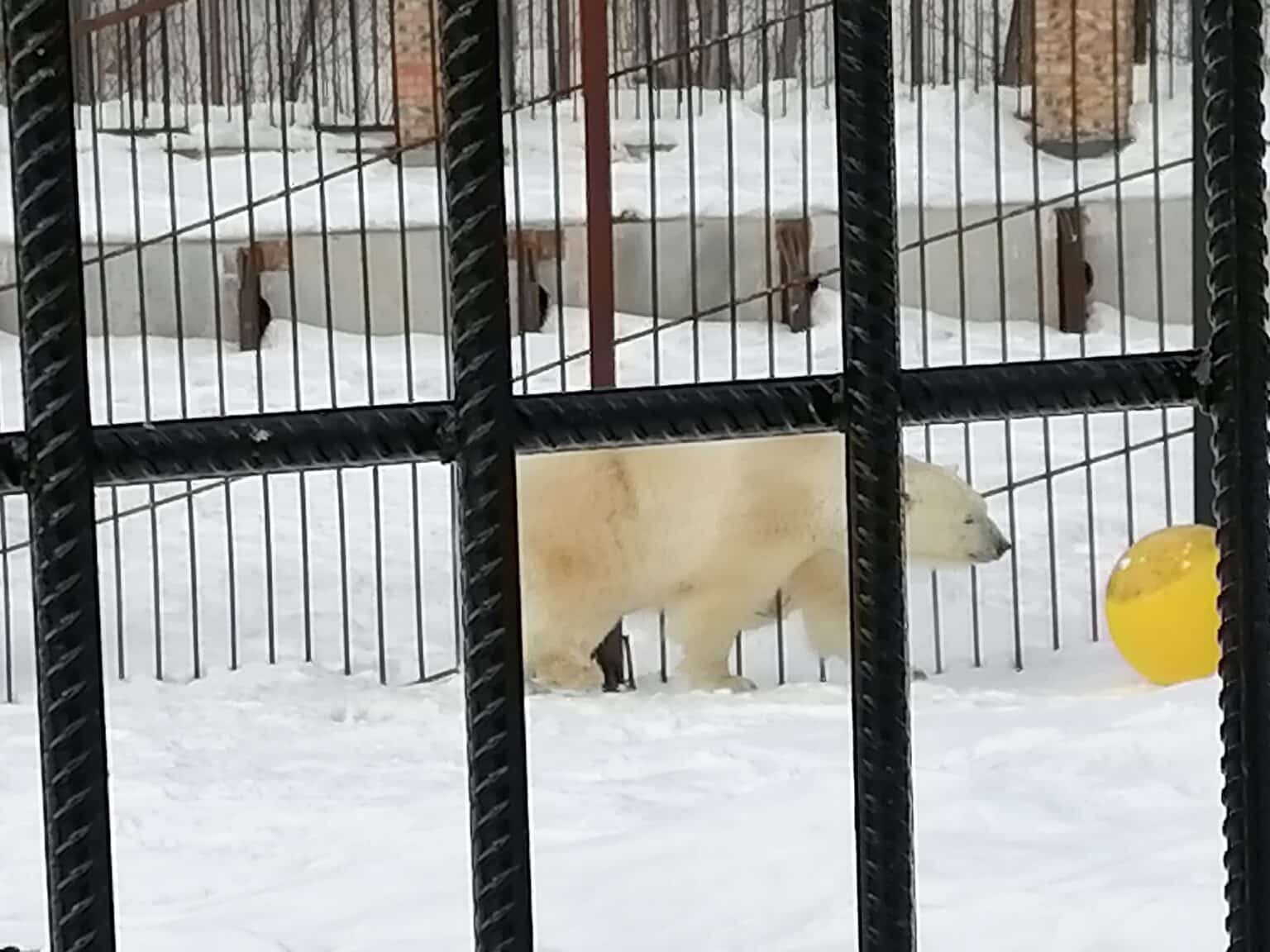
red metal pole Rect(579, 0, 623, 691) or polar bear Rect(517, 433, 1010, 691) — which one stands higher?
red metal pole Rect(579, 0, 623, 691)

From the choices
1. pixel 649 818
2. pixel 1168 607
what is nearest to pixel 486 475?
pixel 649 818

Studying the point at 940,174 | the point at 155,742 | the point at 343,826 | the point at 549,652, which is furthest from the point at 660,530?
the point at 940,174

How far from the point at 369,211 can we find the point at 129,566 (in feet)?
14.3

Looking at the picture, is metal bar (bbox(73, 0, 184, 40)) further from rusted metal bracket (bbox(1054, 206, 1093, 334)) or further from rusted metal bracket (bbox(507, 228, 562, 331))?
rusted metal bracket (bbox(1054, 206, 1093, 334))

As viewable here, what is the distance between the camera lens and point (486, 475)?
97 centimetres

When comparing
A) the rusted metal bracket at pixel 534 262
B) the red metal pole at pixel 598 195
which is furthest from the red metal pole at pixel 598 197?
the rusted metal bracket at pixel 534 262

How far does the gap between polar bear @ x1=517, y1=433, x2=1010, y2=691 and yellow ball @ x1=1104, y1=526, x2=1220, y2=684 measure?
71 cm

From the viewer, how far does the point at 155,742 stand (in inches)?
163

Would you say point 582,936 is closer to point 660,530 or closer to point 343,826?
point 343,826

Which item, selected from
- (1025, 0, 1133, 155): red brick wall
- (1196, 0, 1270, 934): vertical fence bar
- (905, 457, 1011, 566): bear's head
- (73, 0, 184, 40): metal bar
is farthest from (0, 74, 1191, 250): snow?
(1196, 0, 1270, 934): vertical fence bar

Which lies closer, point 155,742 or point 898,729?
point 898,729

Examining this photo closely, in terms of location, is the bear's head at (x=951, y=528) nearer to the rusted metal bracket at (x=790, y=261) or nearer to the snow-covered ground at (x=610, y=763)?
the snow-covered ground at (x=610, y=763)

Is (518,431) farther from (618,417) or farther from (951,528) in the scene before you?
(951,528)

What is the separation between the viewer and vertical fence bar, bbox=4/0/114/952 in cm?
88
